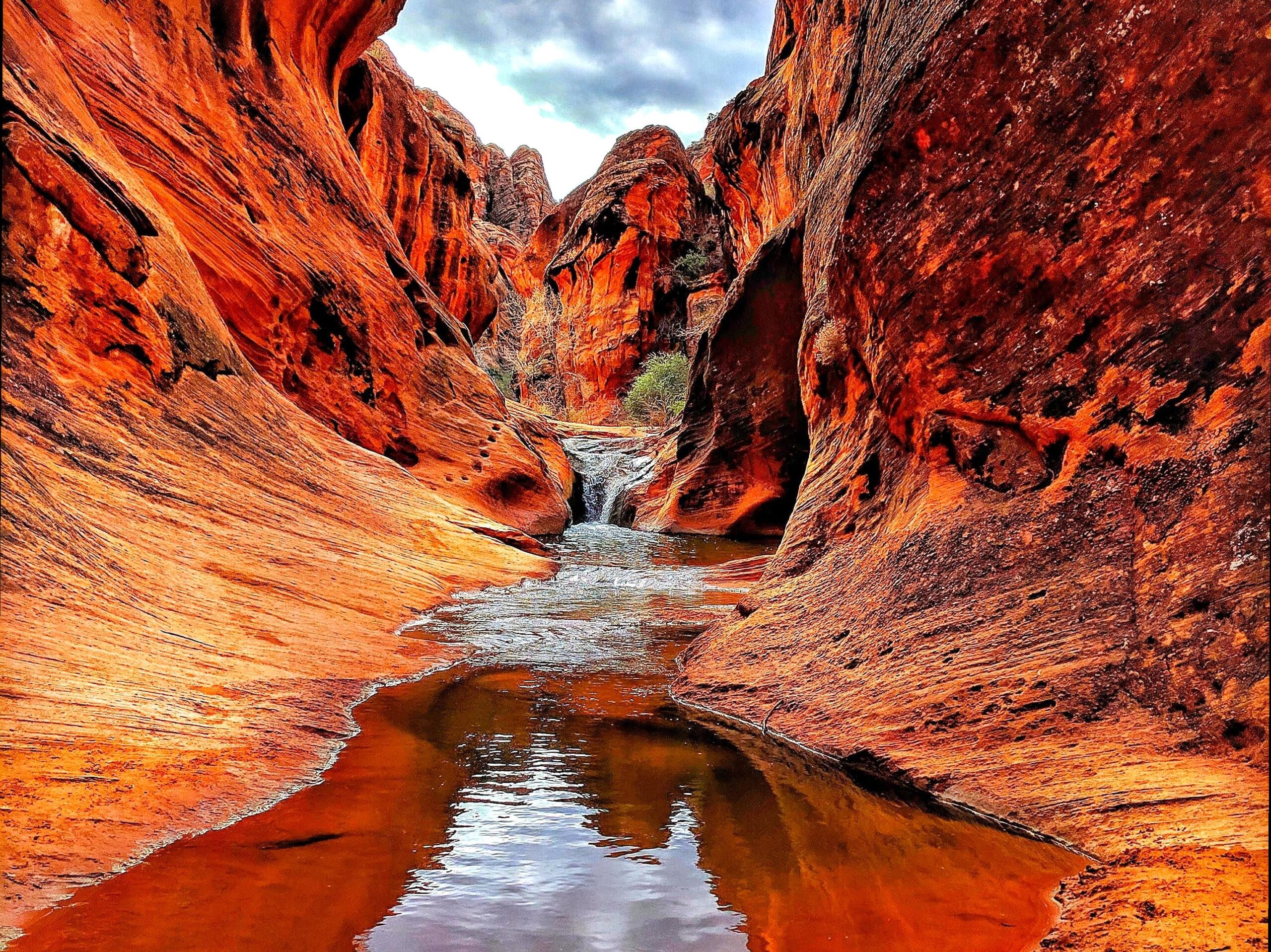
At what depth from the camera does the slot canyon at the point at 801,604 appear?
2365 millimetres

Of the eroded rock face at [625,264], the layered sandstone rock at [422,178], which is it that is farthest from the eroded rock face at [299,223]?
the eroded rock face at [625,264]

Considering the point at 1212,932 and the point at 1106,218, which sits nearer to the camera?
the point at 1212,932

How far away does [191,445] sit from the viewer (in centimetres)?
696

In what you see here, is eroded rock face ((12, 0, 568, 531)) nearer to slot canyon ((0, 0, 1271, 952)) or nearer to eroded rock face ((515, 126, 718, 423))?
slot canyon ((0, 0, 1271, 952))

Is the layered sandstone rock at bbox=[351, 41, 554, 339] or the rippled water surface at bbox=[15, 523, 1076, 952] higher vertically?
the layered sandstone rock at bbox=[351, 41, 554, 339]

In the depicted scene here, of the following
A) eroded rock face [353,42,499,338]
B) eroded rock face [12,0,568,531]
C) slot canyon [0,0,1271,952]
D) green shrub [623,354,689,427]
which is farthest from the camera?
green shrub [623,354,689,427]

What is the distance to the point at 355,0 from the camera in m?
16.5

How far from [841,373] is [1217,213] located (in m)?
4.21

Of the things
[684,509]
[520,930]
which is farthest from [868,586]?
[684,509]

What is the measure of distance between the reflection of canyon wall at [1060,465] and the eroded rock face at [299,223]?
964 centimetres

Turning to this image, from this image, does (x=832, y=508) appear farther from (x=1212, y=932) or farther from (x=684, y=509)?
(x=684, y=509)

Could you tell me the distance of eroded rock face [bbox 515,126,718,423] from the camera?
41.2m

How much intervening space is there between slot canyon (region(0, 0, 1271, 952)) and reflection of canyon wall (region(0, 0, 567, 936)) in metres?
0.04

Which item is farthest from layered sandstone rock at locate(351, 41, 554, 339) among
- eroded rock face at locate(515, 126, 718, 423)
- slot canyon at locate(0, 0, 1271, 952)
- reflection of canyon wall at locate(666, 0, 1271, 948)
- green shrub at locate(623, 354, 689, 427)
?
reflection of canyon wall at locate(666, 0, 1271, 948)
